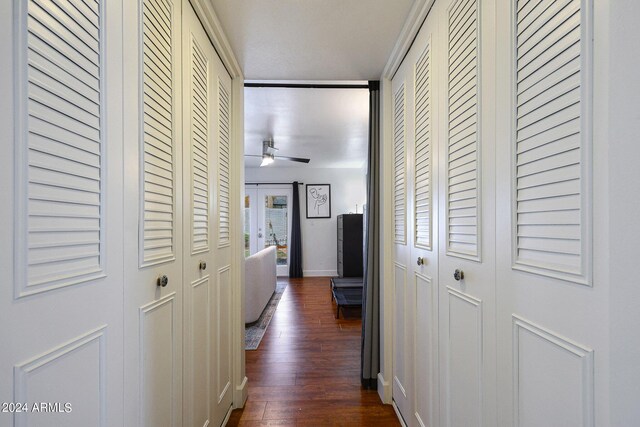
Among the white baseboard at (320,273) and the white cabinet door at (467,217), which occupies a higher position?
the white cabinet door at (467,217)

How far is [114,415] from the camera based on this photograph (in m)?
0.85

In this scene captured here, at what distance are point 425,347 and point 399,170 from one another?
3.50 ft

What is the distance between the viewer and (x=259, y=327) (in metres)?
3.73

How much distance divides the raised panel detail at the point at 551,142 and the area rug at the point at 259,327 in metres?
2.78

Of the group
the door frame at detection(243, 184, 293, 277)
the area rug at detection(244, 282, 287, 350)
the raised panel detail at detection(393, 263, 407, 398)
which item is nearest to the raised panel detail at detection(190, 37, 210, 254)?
the raised panel detail at detection(393, 263, 407, 398)

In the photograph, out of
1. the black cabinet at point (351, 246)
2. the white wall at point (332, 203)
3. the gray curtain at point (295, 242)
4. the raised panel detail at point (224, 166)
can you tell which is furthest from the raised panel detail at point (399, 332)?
the white wall at point (332, 203)

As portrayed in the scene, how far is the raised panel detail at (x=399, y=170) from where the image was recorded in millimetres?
1957

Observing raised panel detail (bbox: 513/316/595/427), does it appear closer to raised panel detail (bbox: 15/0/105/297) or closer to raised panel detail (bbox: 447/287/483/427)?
raised panel detail (bbox: 447/287/483/427)

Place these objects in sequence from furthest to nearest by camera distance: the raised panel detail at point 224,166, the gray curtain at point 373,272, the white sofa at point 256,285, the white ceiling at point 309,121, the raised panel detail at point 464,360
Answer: the white sofa at point 256,285 < the white ceiling at point 309,121 < the gray curtain at point 373,272 < the raised panel detail at point 224,166 < the raised panel detail at point 464,360

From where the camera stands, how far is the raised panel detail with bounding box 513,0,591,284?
0.65m

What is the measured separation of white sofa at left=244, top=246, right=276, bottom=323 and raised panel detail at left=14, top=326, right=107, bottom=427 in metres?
2.82

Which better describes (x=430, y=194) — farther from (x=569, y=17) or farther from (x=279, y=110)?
(x=279, y=110)

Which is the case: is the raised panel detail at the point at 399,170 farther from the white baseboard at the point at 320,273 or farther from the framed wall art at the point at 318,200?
the white baseboard at the point at 320,273

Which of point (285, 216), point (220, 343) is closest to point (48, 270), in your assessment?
point (220, 343)
